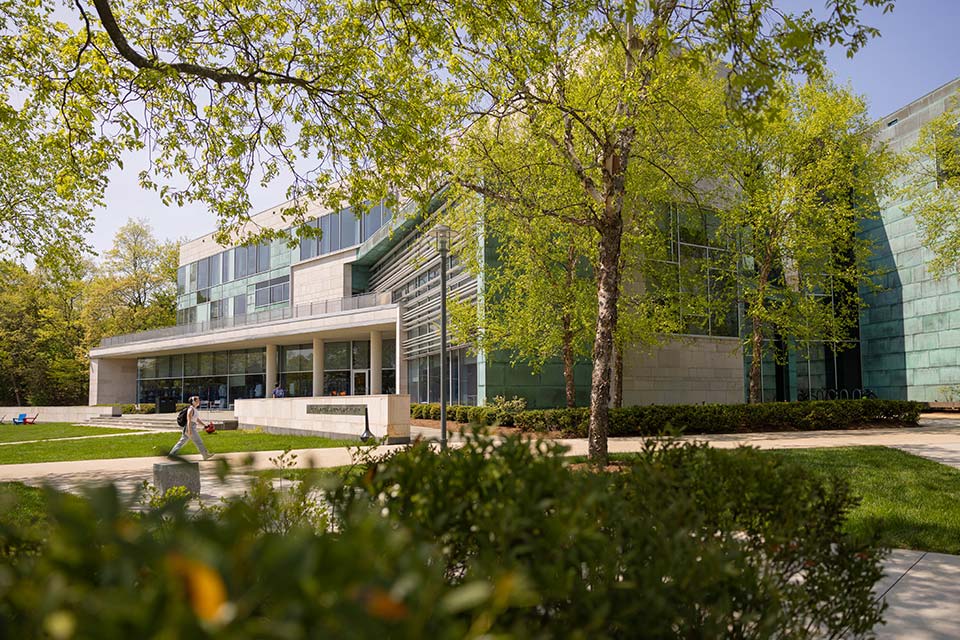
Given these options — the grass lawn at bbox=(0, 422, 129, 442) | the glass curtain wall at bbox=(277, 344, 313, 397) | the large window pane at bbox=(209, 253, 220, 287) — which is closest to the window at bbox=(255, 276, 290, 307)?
the glass curtain wall at bbox=(277, 344, 313, 397)

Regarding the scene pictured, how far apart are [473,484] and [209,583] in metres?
1.56

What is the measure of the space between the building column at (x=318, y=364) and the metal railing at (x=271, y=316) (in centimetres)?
265

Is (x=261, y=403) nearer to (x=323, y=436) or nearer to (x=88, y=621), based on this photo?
(x=323, y=436)

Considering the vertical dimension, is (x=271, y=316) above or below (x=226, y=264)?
below

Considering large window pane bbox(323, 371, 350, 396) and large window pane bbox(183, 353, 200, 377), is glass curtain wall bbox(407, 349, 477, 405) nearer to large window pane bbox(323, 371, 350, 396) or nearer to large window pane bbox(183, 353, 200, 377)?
large window pane bbox(323, 371, 350, 396)

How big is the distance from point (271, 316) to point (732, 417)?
27899 millimetres

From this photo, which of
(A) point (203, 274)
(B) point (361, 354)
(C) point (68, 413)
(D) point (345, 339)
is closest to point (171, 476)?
(B) point (361, 354)

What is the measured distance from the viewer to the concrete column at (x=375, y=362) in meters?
35.8

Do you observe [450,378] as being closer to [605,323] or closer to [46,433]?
[605,323]

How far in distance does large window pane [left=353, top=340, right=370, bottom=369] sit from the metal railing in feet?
12.1

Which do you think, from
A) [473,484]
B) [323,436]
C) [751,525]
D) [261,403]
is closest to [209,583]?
[473,484]

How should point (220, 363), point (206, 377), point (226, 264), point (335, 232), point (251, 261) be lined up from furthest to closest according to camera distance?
point (226, 264)
point (206, 377)
point (251, 261)
point (220, 363)
point (335, 232)

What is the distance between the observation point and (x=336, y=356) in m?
40.3

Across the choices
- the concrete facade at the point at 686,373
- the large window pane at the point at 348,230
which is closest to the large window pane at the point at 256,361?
the large window pane at the point at 348,230
